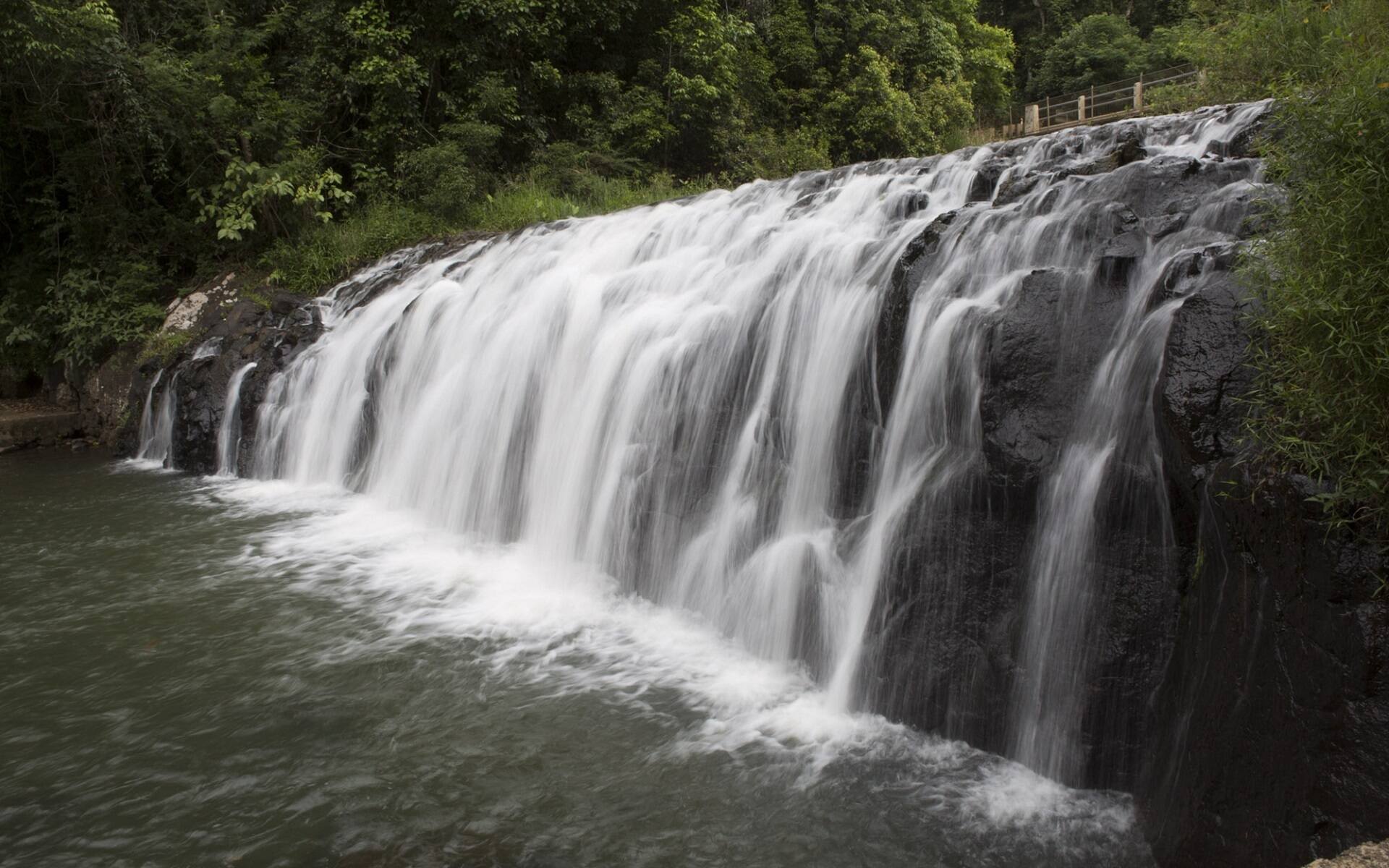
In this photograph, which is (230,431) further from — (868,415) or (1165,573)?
(1165,573)

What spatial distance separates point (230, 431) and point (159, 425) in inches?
66.9

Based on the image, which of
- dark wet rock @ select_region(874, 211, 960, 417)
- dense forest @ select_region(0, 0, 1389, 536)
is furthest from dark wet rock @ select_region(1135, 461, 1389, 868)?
dense forest @ select_region(0, 0, 1389, 536)

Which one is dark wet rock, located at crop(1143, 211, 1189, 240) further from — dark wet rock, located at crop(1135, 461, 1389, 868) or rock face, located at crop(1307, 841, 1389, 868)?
rock face, located at crop(1307, 841, 1389, 868)

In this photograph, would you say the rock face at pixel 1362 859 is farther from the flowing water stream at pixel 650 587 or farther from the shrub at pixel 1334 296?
the flowing water stream at pixel 650 587

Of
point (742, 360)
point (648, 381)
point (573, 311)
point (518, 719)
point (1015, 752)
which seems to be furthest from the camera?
point (573, 311)

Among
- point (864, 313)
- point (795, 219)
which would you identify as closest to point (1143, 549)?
point (864, 313)

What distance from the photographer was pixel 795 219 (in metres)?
7.98

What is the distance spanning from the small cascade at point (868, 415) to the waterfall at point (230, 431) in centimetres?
130

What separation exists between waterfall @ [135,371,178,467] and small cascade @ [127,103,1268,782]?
272 centimetres

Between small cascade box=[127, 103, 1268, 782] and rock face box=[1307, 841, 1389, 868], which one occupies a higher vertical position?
small cascade box=[127, 103, 1268, 782]

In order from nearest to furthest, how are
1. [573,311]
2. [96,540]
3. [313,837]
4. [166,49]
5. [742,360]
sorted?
[313,837]
[742,360]
[96,540]
[573,311]
[166,49]

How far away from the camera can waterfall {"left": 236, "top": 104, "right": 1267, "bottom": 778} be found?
12.0 feet

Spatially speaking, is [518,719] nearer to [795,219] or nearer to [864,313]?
[864,313]

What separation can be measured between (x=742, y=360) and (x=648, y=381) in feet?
2.73
